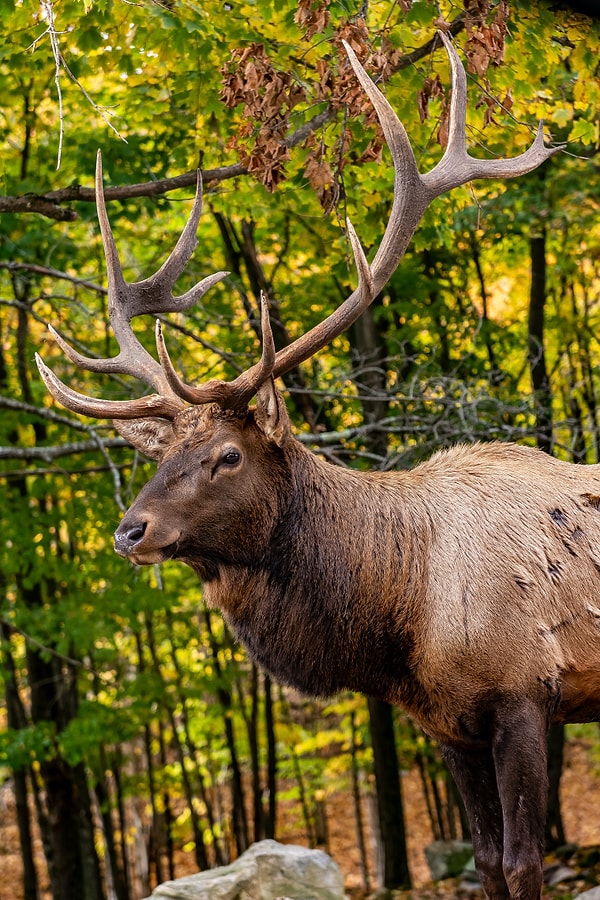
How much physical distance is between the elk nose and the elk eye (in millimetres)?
539

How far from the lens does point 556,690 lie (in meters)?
4.69

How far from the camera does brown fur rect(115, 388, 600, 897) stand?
456 cm

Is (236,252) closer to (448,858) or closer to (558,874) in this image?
(448,858)

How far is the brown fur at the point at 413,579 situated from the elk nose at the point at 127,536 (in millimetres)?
77

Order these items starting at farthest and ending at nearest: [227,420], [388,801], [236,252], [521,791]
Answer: [236,252] < [388,801] < [227,420] < [521,791]

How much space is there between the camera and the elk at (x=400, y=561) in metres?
4.55

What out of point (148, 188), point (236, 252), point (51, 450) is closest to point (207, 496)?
point (148, 188)

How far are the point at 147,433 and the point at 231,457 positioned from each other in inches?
20.7

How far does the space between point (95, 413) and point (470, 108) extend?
3356mm

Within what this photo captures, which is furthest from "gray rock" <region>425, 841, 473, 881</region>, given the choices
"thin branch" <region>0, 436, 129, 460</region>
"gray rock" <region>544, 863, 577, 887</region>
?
"thin branch" <region>0, 436, 129, 460</region>

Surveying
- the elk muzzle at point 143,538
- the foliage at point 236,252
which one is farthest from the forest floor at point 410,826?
the elk muzzle at point 143,538

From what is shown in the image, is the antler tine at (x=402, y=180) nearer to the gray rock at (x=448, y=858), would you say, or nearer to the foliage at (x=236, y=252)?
the foliage at (x=236, y=252)

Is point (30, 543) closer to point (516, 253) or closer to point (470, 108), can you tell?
point (470, 108)

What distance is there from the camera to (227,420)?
4762 mm
